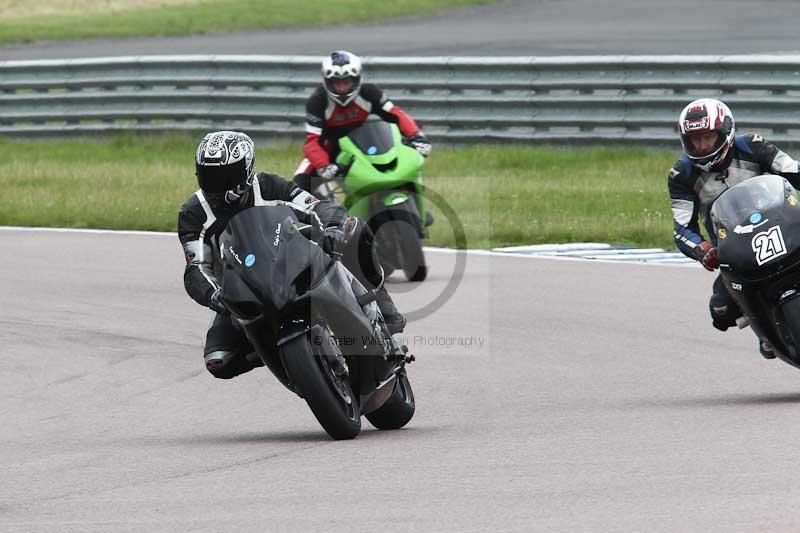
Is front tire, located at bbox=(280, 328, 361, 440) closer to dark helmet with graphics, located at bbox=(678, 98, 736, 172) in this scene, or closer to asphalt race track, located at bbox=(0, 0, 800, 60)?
dark helmet with graphics, located at bbox=(678, 98, 736, 172)

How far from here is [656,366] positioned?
31.7 feet

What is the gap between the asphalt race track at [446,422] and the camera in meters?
6.01

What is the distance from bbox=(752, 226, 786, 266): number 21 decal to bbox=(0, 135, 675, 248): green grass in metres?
6.80

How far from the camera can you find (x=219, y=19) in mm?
37094

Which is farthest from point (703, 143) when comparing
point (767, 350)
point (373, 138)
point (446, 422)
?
point (373, 138)

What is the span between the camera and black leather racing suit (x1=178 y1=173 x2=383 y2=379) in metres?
7.82

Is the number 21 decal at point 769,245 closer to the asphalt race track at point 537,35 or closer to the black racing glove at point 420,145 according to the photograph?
the black racing glove at point 420,145

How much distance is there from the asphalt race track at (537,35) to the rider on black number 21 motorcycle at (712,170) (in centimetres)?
1892

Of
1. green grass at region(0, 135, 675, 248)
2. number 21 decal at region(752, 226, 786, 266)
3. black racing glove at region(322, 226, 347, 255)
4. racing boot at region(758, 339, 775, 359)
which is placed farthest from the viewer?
green grass at region(0, 135, 675, 248)

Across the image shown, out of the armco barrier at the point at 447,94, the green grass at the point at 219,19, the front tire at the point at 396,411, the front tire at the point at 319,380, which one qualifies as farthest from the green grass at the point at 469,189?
the green grass at the point at 219,19

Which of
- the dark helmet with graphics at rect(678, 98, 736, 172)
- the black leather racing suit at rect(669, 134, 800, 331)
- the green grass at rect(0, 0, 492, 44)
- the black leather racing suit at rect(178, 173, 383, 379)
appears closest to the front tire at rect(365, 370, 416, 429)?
the black leather racing suit at rect(178, 173, 383, 379)

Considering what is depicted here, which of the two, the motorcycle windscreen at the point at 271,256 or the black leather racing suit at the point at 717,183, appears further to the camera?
the black leather racing suit at the point at 717,183

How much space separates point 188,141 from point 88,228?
5.28 metres

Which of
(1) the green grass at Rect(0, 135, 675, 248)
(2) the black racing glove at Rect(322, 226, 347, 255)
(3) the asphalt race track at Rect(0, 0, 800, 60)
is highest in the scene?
(2) the black racing glove at Rect(322, 226, 347, 255)
